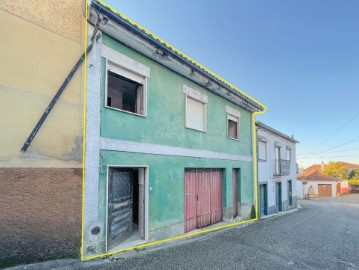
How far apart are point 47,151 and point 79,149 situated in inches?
25.1

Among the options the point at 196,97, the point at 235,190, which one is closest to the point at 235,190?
the point at 235,190

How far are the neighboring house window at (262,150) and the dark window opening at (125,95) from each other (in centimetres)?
970

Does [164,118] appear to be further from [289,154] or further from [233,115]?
[289,154]

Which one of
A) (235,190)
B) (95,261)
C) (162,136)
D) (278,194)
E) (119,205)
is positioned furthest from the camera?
(278,194)

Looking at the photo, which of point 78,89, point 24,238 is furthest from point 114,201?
point 78,89

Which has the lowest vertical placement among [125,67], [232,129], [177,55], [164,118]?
[164,118]

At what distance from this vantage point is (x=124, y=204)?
6.32 metres

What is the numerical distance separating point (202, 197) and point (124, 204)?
353 cm

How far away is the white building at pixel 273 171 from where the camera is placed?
14.4 metres

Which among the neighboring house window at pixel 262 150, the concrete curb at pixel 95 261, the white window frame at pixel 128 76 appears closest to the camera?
the concrete curb at pixel 95 261

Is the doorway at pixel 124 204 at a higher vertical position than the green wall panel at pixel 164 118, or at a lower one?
lower

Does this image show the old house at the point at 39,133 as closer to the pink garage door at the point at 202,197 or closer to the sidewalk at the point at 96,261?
the sidewalk at the point at 96,261

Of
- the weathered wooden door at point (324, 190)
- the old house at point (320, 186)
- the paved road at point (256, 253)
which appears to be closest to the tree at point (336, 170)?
the old house at point (320, 186)

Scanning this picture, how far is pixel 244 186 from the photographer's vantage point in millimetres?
11516
